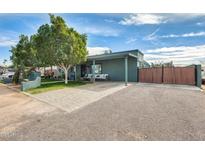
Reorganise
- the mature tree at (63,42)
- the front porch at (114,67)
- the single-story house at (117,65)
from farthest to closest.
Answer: the front porch at (114,67) < the single-story house at (117,65) < the mature tree at (63,42)

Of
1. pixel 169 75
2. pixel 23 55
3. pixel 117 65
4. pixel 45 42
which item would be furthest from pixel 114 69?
pixel 23 55

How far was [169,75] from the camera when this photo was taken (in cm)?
1332

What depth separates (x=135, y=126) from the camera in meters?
3.69

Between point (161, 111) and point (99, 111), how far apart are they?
87.8 inches

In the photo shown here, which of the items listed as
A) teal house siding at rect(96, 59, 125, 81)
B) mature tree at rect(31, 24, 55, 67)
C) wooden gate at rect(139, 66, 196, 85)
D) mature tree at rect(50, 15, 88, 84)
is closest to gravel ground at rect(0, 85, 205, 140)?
mature tree at rect(50, 15, 88, 84)

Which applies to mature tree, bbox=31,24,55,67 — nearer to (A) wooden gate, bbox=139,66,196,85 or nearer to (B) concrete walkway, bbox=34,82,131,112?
(B) concrete walkway, bbox=34,82,131,112

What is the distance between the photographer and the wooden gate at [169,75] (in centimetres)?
1218

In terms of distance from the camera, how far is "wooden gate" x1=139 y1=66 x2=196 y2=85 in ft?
40.0

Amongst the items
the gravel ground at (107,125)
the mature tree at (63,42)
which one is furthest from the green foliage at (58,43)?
the gravel ground at (107,125)

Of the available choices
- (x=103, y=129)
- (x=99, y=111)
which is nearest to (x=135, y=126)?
(x=103, y=129)

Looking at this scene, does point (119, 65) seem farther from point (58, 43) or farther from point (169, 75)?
point (58, 43)

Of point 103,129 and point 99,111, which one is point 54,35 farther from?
point 103,129

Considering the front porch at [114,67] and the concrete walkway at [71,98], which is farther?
the front porch at [114,67]

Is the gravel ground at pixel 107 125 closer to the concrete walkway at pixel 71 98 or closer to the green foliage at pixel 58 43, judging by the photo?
the concrete walkway at pixel 71 98
